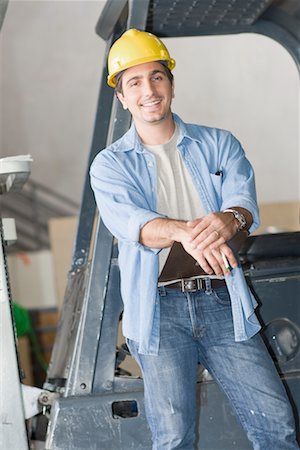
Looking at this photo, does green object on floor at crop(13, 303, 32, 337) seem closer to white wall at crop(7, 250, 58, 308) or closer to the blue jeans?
white wall at crop(7, 250, 58, 308)

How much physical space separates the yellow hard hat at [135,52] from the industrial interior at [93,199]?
0.36m

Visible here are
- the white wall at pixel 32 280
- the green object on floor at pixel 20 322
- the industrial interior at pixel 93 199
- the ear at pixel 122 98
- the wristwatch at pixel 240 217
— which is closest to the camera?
the wristwatch at pixel 240 217

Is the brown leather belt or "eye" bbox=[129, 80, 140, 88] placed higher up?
"eye" bbox=[129, 80, 140, 88]

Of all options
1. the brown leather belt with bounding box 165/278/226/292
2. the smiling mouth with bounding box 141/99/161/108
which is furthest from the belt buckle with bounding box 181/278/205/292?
the smiling mouth with bounding box 141/99/161/108

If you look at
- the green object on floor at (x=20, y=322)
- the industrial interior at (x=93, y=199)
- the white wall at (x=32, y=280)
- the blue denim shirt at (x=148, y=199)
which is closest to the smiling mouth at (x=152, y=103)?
the blue denim shirt at (x=148, y=199)

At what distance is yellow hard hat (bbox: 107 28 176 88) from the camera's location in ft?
9.70

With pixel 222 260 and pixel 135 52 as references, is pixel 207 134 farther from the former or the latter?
→ pixel 222 260

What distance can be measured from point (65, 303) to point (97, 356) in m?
1.00

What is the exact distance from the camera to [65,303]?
4.28 m

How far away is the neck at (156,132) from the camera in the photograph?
3.00 meters

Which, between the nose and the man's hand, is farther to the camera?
the nose

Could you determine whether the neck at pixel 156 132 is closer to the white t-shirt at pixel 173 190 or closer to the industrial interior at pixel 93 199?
the white t-shirt at pixel 173 190

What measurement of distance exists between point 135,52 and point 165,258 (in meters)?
0.71

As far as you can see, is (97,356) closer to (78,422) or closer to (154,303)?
(78,422)
